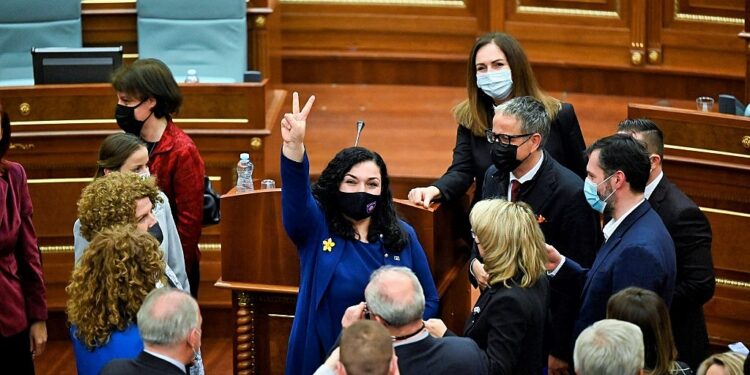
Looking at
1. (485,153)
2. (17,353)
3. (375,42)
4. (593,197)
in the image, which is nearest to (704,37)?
(375,42)

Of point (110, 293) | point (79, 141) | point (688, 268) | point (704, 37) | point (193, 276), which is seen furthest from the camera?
point (704, 37)

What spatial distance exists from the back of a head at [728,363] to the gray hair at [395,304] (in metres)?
0.76

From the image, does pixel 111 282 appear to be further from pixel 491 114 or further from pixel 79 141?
pixel 79 141

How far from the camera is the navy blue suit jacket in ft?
12.6

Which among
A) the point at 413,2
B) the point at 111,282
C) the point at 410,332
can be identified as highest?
the point at 413,2

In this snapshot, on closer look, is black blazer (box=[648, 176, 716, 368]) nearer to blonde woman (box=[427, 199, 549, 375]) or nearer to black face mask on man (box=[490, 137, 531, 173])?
black face mask on man (box=[490, 137, 531, 173])

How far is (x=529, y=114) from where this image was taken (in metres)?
4.28

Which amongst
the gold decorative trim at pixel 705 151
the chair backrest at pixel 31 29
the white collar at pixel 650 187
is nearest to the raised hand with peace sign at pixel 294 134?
the white collar at pixel 650 187

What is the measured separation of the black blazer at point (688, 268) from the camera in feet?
13.8

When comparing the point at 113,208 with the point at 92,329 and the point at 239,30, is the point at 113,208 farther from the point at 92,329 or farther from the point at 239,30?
the point at 239,30

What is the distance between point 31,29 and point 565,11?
316 cm

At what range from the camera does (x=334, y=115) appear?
300 inches

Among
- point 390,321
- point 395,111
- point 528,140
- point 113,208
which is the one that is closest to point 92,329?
point 113,208

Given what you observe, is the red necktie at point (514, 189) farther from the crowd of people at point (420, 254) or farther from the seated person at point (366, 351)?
the seated person at point (366, 351)
